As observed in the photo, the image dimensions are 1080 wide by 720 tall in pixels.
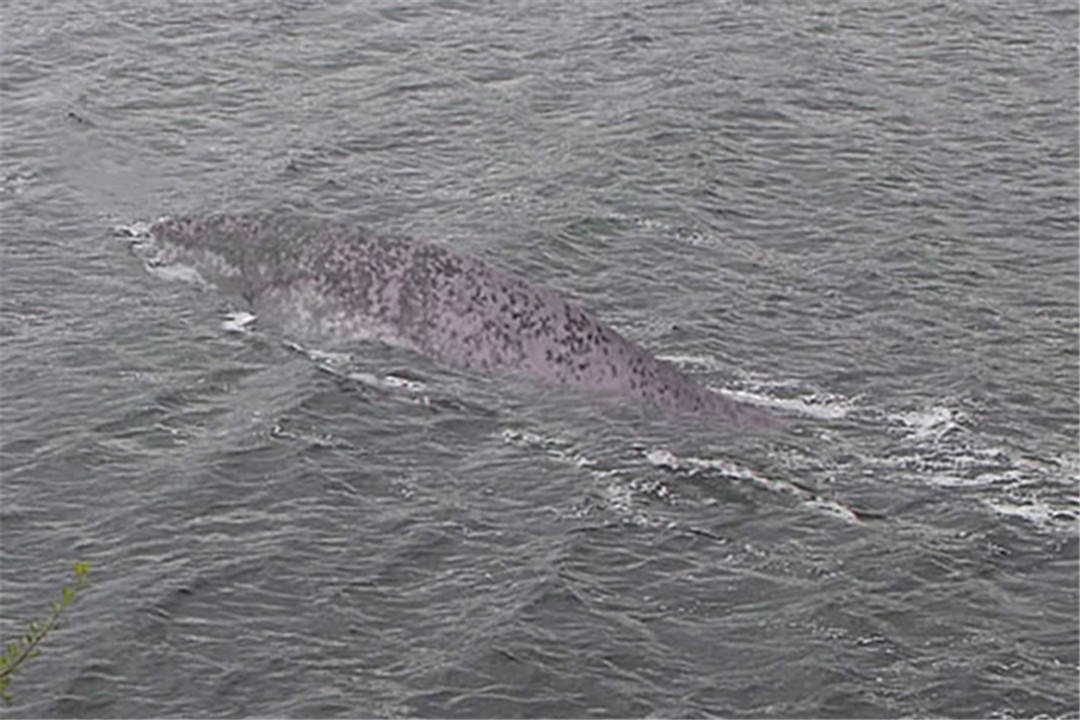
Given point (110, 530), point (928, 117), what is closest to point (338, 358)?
point (110, 530)

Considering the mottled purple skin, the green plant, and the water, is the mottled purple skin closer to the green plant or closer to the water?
the water

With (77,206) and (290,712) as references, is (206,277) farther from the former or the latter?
(290,712)

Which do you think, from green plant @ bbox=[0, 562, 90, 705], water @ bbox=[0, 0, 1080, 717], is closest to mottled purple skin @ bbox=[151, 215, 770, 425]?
water @ bbox=[0, 0, 1080, 717]

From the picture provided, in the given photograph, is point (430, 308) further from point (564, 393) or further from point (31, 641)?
point (31, 641)

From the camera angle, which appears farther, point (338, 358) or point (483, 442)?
point (338, 358)

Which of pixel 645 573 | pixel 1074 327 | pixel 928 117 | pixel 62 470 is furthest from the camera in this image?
pixel 928 117

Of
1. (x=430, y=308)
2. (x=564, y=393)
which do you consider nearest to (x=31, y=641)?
(x=564, y=393)

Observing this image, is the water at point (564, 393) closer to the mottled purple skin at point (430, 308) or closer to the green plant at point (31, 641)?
the mottled purple skin at point (430, 308)
